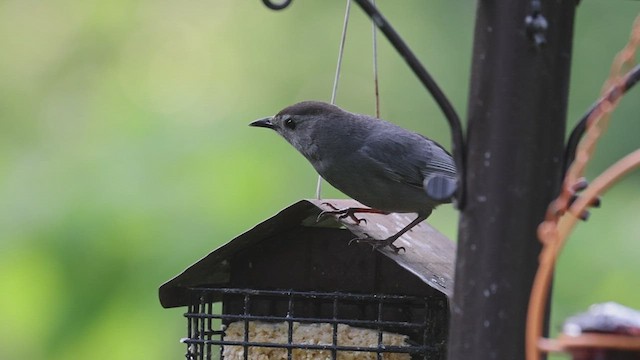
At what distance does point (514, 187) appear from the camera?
2188mm

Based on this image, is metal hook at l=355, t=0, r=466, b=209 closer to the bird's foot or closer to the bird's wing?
the bird's foot

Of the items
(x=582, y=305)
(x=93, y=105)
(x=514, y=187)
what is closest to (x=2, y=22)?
(x=93, y=105)

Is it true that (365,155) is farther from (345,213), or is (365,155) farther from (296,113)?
(345,213)

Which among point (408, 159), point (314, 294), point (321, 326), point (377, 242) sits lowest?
point (321, 326)

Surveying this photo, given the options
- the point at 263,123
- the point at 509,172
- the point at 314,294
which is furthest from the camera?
the point at 263,123

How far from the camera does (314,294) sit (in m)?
3.42

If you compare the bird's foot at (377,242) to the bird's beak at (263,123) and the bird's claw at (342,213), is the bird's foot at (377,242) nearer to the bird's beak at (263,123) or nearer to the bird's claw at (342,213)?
the bird's claw at (342,213)

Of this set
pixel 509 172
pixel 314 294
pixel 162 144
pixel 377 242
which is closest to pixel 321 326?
pixel 314 294

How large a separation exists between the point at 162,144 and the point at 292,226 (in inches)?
50.8

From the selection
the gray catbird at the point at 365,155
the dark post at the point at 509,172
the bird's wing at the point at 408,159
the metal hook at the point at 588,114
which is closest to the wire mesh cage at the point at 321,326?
the gray catbird at the point at 365,155

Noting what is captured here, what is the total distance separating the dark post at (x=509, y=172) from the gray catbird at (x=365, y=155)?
1931mm

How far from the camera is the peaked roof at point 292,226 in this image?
3410 millimetres

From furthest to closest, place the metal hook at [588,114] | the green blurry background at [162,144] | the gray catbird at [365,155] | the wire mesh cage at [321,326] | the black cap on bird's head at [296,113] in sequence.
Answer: the green blurry background at [162,144] < the black cap on bird's head at [296,113] < the gray catbird at [365,155] < the wire mesh cage at [321,326] < the metal hook at [588,114]

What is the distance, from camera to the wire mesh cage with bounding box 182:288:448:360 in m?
3.36
